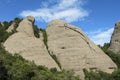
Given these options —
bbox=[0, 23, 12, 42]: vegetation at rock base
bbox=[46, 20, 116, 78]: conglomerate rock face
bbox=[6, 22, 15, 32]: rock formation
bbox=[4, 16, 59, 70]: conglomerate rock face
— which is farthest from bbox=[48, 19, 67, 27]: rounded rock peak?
bbox=[0, 23, 12, 42]: vegetation at rock base

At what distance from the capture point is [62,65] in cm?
7244

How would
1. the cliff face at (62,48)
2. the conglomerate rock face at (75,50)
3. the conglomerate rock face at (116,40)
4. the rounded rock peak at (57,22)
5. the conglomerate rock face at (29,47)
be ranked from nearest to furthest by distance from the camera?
the conglomerate rock face at (29,47)
the cliff face at (62,48)
the conglomerate rock face at (75,50)
the rounded rock peak at (57,22)
the conglomerate rock face at (116,40)

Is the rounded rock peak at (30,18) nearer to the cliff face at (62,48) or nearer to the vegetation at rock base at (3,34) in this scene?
the cliff face at (62,48)

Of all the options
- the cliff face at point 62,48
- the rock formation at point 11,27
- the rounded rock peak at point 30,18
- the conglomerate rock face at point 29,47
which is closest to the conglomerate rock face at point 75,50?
the cliff face at point 62,48

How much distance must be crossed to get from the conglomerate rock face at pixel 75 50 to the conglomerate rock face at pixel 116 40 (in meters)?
10.4

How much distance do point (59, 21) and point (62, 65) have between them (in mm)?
13449

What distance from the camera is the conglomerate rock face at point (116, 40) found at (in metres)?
87.8

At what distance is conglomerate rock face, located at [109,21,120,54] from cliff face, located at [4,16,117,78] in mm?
10474

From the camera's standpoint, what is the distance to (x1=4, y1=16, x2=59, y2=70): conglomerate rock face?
6919cm

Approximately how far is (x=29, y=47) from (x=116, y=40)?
2659 centimetres

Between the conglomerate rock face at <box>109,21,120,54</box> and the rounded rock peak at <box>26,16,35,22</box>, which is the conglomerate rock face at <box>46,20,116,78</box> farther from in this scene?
the conglomerate rock face at <box>109,21,120,54</box>

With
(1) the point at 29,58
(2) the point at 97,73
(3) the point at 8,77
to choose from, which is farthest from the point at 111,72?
(3) the point at 8,77

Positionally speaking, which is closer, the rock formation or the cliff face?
the cliff face

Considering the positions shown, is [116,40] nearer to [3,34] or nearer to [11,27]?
[11,27]
